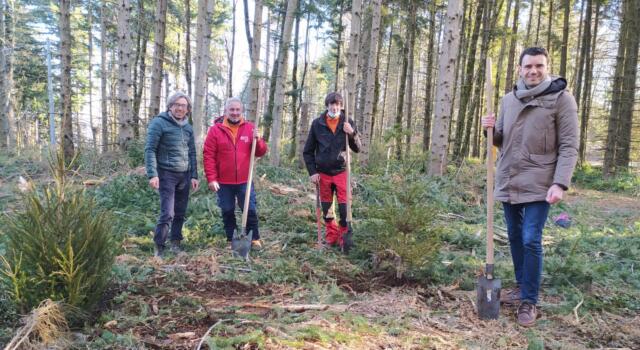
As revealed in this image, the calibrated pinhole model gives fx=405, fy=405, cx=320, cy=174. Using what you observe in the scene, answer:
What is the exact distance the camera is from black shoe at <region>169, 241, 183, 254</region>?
17.1ft

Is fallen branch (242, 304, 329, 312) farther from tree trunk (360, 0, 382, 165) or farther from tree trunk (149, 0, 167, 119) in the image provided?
tree trunk (149, 0, 167, 119)

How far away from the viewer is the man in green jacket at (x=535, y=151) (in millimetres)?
3229

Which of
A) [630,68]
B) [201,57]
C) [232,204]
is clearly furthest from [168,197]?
[630,68]

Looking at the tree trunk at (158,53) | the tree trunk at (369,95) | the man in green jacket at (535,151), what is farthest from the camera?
the tree trunk at (369,95)

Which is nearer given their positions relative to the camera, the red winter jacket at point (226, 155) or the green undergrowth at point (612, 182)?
the red winter jacket at point (226, 155)

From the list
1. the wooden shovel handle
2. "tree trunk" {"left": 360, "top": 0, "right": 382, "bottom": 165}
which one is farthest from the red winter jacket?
"tree trunk" {"left": 360, "top": 0, "right": 382, "bottom": 165}

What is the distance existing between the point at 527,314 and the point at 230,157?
376 cm

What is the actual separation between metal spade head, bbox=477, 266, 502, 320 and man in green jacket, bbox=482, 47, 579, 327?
19 cm

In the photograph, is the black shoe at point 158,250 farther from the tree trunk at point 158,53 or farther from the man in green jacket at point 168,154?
the tree trunk at point 158,53

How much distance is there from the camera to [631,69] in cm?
1320

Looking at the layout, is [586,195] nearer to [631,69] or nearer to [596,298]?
[631,69]

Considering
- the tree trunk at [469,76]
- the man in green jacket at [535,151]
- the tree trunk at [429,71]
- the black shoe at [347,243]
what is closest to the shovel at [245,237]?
the black shoe at [347,243]

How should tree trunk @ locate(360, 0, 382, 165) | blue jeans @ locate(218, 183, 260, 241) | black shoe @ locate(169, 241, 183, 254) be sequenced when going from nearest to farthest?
black shoe @ locate(169, 241, 183, 254) < blue jeans @ locate(218, 183, 260, 241) < tree trunk @ locate(360, 0, 382, 165)

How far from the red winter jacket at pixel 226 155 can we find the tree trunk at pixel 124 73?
565 centimetres
